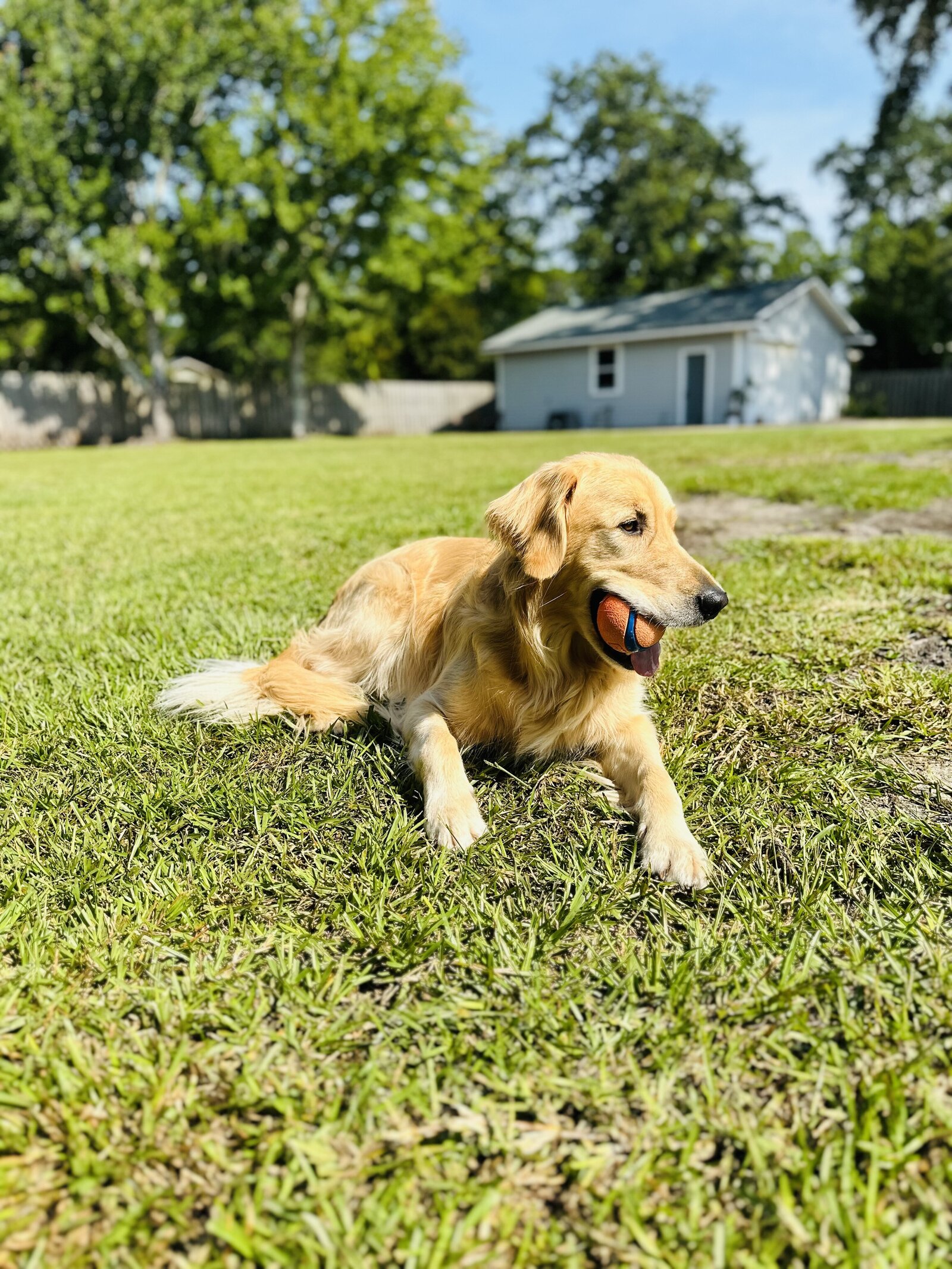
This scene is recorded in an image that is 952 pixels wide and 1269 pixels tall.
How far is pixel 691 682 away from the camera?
332cm

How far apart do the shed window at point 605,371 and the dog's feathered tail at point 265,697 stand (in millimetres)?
29333

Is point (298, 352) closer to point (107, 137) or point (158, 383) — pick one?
point (158, 383)

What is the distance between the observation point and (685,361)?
1141 inches

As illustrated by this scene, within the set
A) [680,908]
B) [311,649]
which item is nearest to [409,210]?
[311,649]

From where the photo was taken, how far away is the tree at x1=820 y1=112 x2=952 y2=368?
3531cm

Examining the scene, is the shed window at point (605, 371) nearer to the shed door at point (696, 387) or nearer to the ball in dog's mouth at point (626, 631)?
the shed door at point (696, 387)

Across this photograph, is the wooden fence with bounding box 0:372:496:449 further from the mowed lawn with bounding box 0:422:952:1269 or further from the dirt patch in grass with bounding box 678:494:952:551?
the mowed lawn with bounding box 0:422:952:1269

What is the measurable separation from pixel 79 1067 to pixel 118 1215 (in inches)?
12.9

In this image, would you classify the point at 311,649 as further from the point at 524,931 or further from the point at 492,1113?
the point at 492,1113

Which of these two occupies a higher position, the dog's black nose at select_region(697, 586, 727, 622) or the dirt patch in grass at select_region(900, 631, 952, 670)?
the dog's black nose at select_region(697, 586, 727, 622)

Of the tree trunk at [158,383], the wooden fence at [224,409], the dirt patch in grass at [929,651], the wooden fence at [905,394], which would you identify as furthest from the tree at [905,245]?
the dirt patch in grass at [929,651]

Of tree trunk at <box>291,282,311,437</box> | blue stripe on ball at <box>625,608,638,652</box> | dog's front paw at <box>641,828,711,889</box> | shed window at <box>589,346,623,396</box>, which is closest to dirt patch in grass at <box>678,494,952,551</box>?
blue stripe on ball at <box>625,608,638,652</box>

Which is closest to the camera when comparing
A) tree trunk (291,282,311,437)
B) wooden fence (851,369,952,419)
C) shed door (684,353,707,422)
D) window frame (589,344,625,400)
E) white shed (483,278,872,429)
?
white shed (483,278,872,429)

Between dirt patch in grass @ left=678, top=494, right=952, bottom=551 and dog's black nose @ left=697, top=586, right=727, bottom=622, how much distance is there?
3416mm
